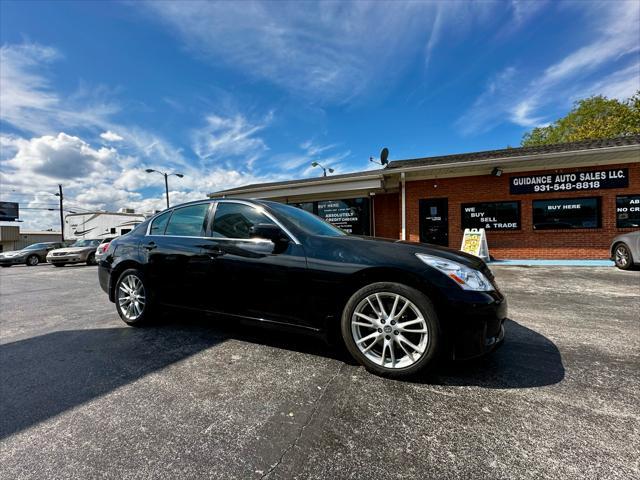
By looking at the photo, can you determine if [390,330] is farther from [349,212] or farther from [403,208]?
[349,212]

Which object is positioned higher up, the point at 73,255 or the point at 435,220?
the point at 435,220

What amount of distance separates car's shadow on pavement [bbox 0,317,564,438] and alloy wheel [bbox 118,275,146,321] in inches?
7.6

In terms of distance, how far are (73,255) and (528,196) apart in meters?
19.6

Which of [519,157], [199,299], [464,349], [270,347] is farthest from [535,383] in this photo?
[519,157]

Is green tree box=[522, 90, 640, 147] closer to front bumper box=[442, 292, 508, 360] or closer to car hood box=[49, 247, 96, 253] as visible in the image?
front bumper box=[442, 292, 508, 360]

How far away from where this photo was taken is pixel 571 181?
30.6 feet

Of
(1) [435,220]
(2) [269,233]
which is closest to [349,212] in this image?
(1) [435,220]

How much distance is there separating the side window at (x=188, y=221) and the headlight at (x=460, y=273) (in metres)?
2.26

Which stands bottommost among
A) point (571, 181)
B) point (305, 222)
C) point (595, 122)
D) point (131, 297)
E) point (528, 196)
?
point (131, 297)

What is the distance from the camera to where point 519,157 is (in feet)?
29.1

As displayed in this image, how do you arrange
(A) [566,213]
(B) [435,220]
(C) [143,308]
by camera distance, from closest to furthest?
(C) [143,308] < (A) [566,213] < (B) [435,220]

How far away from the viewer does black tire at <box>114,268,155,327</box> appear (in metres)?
3.42

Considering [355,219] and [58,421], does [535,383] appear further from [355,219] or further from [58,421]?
[355,219]

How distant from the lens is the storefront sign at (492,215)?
9.95 m
